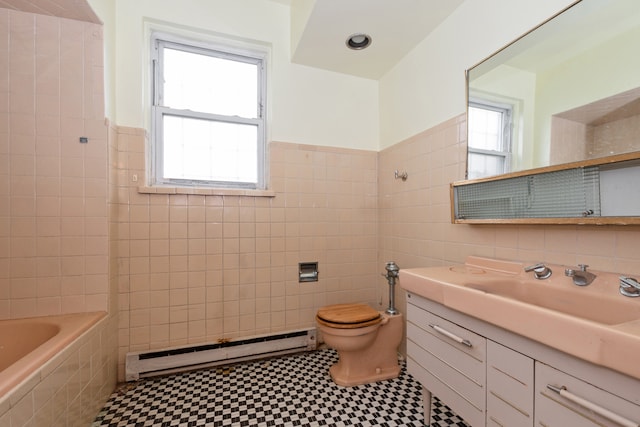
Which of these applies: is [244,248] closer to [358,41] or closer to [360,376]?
[360,376]

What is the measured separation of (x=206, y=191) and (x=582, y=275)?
202cm

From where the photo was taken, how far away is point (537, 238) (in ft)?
3.92

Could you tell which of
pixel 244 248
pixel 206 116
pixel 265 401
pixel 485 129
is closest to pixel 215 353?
pixel 265 401

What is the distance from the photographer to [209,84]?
2037 mm

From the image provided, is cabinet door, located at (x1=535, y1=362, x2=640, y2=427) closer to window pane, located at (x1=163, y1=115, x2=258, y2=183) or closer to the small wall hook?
the small wall hook

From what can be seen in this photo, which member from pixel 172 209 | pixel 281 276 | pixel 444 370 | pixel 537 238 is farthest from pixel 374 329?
pixel 172 209

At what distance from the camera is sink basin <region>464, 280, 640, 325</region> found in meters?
0.84

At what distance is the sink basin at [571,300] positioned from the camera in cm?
84

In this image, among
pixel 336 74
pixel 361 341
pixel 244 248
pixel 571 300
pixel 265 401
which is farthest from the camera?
pixel 336 74

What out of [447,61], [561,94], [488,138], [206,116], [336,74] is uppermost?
[336,74]

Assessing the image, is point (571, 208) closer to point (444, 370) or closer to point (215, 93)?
point (444, 370)

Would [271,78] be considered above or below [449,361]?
above

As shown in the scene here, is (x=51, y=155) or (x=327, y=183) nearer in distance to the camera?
(x=51, y=155)

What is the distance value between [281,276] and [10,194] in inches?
64.9
